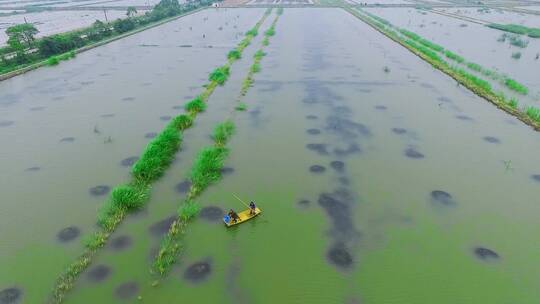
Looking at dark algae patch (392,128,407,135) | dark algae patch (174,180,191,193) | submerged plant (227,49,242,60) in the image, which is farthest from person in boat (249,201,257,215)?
submerged plant (227,49,242,60)

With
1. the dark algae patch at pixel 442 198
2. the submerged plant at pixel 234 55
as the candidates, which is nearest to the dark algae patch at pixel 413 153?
the dark algae patch at pixel 442 198

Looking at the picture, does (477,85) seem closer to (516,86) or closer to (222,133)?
(516,86)

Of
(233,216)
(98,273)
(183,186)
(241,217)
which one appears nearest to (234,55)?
(183,186)

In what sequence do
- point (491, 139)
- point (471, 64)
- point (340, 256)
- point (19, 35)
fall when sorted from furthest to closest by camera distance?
point (19, 35) < point (471, 64) < point (491, 139) < point (340, 256)

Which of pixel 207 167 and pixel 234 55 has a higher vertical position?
pixel 234 55

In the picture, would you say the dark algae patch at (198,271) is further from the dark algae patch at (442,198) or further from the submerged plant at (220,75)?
the submerged plant at (220,75)

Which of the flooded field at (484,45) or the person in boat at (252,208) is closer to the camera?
the person in boat at (252,208)
